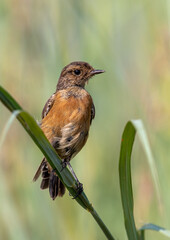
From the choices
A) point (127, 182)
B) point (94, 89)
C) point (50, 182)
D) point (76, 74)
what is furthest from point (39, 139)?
point (76, 74)

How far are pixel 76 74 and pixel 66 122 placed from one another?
697mm

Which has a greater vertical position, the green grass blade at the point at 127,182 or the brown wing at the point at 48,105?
the brown wing at the point at 48,105

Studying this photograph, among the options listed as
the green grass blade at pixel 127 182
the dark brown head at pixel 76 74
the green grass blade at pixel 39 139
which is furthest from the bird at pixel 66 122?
the green grass blade at pixel 127 182

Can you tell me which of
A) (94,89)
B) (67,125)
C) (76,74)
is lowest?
(67,125)

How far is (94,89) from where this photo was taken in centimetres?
354

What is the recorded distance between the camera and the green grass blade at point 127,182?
173 centimetres

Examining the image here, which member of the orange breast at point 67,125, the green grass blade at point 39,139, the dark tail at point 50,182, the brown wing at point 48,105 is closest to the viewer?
the green grass blade at point 39,139

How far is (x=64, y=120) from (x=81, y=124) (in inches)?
4.7

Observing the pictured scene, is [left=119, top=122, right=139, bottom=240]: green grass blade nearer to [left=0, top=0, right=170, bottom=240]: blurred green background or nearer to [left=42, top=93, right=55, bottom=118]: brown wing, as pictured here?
[left=0, top=0, right=170, bottom=240]: blurred green background

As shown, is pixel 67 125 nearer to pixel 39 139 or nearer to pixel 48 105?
pixel 48 105

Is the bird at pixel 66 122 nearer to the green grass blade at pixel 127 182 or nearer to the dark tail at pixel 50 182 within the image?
the dark tail at pixel 50 182

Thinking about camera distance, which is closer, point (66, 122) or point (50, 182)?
point (66, 122)

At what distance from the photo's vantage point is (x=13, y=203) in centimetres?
318

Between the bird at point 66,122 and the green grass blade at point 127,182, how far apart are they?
1.14 metres
